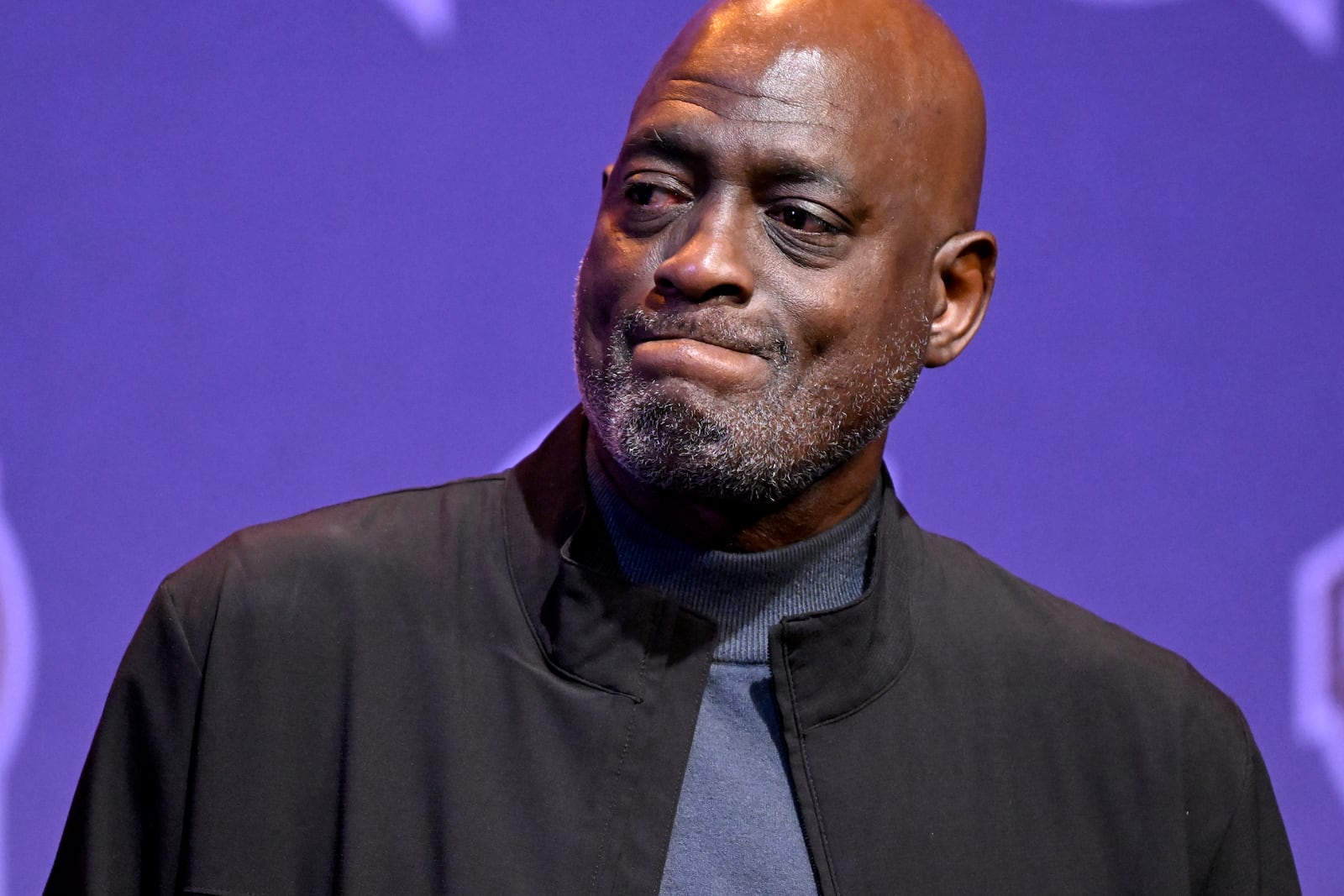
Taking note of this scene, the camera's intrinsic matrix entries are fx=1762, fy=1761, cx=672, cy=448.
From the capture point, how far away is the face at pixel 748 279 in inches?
53.8

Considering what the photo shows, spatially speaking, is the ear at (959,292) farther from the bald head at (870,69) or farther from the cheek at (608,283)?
the cheek at (608,283)

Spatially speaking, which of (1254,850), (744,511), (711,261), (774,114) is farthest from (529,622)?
(1254,850)

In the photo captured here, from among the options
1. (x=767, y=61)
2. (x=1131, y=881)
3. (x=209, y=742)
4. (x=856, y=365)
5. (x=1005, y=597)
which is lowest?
(x=1131, y=881)

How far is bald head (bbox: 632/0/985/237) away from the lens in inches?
56.7

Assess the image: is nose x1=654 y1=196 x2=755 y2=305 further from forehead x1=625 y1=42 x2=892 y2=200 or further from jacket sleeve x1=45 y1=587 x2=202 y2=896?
jacket sleeve x1=45 y1=587 x2=202 y2=896

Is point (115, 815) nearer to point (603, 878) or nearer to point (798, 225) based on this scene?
point (603, 878)

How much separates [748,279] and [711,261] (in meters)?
0.03

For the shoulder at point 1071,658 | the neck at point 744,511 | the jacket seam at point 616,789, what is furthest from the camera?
the shoulder at point 1071,658

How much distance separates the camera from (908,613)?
1.52 meters

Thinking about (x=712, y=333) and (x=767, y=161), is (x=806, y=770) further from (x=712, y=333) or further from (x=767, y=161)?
(x=767, y=161)

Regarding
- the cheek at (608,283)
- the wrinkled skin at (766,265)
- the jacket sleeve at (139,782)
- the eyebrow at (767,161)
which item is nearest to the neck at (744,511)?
the wrinkled skin at (766,265)

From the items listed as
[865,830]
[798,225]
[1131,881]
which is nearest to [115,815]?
[865,830]

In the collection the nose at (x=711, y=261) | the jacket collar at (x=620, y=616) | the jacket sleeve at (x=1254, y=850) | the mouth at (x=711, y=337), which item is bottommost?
the jacket sleeve at (x=1254, y=850)

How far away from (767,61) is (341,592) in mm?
555
